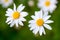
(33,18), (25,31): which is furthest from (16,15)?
(25,31)

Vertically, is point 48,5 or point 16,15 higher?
point 48,5

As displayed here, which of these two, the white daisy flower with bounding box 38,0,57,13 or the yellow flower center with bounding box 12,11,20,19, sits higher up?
the white daisy flower with bounding box 38,0,57,13

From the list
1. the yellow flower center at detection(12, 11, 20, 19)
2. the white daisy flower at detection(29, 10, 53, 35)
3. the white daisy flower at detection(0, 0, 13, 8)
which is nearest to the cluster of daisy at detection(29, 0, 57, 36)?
the white daisy flower at detection(29, 10, 53, 35)

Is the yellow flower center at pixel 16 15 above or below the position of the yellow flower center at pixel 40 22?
above

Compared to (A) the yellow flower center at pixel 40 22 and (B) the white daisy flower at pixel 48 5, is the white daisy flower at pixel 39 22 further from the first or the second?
(B) the white daisy flower at pixel 48 5

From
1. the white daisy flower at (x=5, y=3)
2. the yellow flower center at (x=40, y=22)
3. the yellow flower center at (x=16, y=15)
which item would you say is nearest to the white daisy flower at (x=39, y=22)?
the yellow flower center at (x=40, y=22)

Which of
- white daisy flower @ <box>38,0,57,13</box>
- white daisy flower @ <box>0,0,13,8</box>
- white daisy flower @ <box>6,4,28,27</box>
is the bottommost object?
white daisy flower @ <box>6,4,28,27</box>

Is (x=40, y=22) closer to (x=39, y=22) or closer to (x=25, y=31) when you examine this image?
(x=39, y=22)

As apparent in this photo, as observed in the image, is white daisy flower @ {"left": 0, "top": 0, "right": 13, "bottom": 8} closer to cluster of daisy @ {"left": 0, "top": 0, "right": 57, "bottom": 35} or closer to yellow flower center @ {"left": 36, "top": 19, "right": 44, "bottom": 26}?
cluster of daisy @ {"left": 0, "top": 0, "right": 57, "bottom": 35}

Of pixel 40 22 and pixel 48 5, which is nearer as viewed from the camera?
pixel 40 22

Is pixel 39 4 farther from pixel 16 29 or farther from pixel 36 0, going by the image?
pixel 16 29

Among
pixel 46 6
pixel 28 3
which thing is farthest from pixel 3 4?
pixel 46 6
